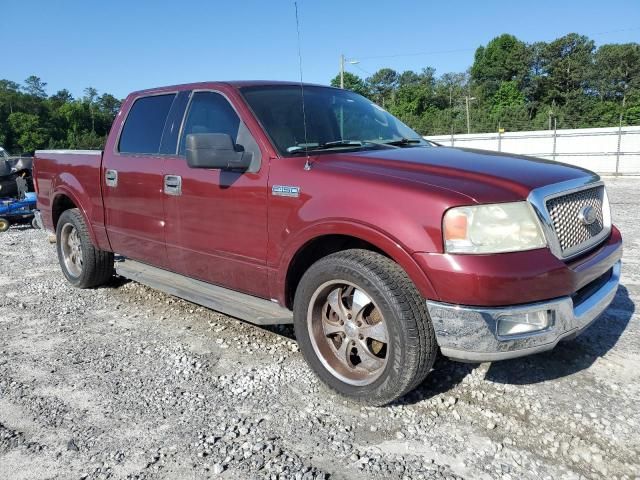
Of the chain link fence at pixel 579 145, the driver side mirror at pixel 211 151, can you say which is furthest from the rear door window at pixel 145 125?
the chain link fence at pixel 579 145

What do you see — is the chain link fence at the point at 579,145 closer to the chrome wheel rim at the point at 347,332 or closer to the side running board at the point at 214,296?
the side running board at the point at 214,296

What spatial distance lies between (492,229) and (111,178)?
3.60 m

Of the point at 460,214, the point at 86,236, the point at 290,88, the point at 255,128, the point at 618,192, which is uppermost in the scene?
the point at 290,88

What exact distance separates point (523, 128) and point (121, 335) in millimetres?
45926

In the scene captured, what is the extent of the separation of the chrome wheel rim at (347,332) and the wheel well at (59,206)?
3734mm

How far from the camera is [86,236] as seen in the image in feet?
17.6

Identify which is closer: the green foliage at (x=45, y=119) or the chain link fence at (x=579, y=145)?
the chain link fence at (x=579, y=145)

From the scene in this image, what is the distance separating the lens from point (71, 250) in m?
5.91

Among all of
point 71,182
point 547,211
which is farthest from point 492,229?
point 71,182

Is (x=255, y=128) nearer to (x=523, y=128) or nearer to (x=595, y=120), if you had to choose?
(x=523, y=128)

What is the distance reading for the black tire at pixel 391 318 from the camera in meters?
2.78

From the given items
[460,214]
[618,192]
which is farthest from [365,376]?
[618,192]

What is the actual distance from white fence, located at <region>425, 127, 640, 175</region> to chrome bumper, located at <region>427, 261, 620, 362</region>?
19.3m

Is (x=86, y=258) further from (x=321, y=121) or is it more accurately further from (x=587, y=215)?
(x=587, y=215)
